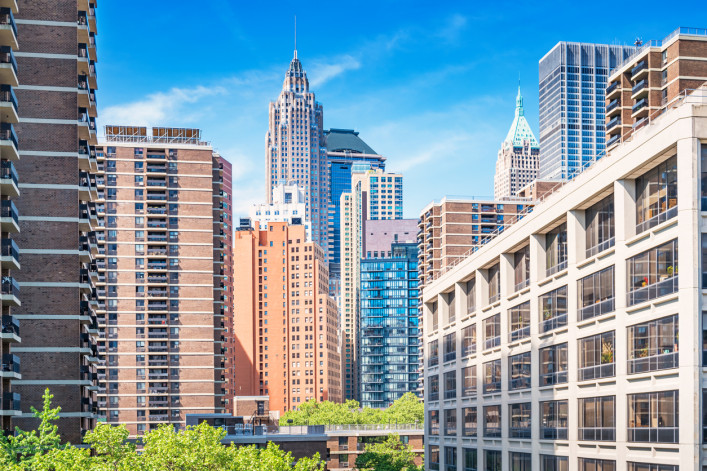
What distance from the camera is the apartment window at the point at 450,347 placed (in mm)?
90750

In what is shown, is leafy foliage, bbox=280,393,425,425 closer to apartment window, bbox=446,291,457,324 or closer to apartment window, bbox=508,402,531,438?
apartment window, bbox=446,291,457,324

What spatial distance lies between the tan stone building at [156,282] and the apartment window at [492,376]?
65.7m

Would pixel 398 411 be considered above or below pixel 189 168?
below

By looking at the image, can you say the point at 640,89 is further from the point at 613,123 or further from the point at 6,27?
the point at 6,27

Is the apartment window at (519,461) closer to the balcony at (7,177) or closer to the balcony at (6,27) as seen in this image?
the balcony at (7,177)

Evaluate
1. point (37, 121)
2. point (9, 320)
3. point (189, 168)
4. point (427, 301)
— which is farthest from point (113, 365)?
point (9, 320)

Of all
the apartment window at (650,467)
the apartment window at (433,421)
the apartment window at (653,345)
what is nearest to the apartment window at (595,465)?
the apartment window at (650,467)

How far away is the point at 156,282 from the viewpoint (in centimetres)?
13725

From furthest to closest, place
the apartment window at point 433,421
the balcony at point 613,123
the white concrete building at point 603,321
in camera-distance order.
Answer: the balcony at point 613,123 < the apartment window at point 433,421 < the white concrete building at point 603,321

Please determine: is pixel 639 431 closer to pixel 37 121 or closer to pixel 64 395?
pixel 64 395

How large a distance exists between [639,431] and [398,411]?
464 ft

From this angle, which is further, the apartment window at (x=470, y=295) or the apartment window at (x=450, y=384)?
the apartment window at (x=450, y=384)

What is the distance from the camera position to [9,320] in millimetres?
62406

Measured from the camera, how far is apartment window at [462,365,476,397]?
82994mm
